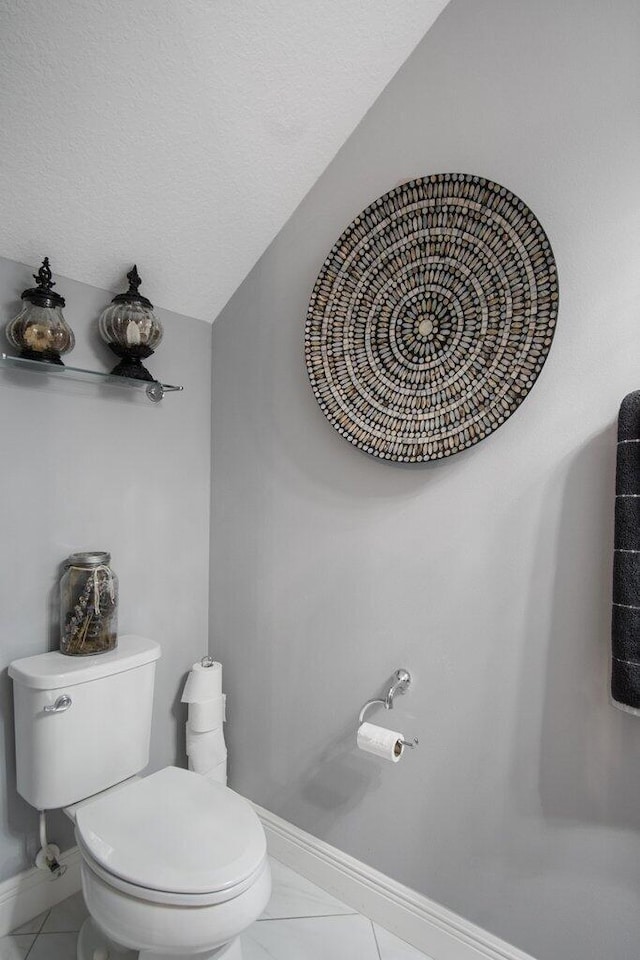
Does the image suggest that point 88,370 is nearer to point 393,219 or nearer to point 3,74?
point 3,74

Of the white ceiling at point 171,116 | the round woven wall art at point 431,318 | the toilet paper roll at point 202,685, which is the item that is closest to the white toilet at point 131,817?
the toilet paper roll at point 202,685

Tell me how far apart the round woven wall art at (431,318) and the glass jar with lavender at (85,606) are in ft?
2.72

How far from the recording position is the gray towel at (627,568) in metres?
1.05

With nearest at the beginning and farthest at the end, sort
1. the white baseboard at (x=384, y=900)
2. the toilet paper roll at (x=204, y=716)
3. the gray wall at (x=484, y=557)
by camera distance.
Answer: the gray wall at (x=484, y=557)
the white baseboard at (x=384, y=900)
the toilet paper roll at (x=204, y=716)

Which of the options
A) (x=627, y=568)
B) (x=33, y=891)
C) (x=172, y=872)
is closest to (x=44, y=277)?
(x=172, y=872)

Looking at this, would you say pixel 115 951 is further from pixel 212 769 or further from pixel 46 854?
pixel 212 769

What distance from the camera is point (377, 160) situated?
1.56 meters

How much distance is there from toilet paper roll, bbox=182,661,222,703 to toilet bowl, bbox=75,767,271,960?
0.48 meters

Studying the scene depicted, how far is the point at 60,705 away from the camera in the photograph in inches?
54.2

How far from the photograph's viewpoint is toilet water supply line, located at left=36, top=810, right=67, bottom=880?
148 centimetres

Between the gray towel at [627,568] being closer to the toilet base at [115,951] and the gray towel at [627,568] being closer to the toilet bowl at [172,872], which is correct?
the toilet bowl at [172,872]

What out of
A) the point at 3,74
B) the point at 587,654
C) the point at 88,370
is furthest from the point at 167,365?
the point at 587,654

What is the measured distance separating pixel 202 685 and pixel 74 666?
1.66 feet

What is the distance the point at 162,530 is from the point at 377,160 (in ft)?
4.49
